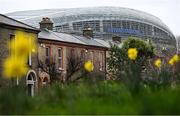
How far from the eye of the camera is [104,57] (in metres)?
63.4

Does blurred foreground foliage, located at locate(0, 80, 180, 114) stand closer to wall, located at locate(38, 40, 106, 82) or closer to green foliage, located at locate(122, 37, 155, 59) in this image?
wall, located at locate(38, 40, 106, 82)

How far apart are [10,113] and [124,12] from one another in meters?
117

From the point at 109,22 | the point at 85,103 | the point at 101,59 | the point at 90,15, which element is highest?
the point at 90,15

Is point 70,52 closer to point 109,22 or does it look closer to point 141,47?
point 141,47

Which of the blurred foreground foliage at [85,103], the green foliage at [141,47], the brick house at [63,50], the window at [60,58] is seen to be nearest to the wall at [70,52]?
the brick house at [63,50]

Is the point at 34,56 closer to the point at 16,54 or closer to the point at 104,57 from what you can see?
the point at 104,57

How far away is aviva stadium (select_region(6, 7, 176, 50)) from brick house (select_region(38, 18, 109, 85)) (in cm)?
5288

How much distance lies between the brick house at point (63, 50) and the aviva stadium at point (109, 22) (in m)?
52.9

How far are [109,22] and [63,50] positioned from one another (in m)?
70.1

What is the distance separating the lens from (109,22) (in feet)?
406

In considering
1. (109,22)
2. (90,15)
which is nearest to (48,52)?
(109,22)

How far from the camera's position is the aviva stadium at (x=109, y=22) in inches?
4651

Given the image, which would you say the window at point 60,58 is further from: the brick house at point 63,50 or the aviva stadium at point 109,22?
the aviva stadium at point 109,22

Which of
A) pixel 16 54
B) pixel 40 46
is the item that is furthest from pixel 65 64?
pixel 16 54
